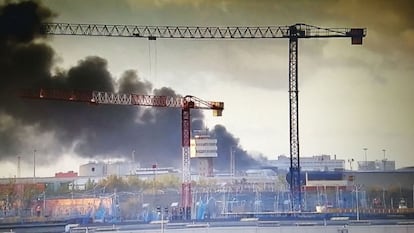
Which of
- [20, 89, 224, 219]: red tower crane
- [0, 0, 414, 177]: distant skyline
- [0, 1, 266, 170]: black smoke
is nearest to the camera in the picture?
[0, 1, 266, 170]: black smoke

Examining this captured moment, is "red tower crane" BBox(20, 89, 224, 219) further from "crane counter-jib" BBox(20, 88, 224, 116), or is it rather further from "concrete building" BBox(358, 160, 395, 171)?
"concrete building" BBox(358, 160, 395, 171)

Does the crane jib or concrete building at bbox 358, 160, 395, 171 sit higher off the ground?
the crane jib

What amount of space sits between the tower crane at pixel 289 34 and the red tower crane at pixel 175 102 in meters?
0.67

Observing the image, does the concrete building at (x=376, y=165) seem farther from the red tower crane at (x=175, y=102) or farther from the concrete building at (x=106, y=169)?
the concrete building at (x=106, y=169)

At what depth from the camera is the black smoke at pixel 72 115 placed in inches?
290

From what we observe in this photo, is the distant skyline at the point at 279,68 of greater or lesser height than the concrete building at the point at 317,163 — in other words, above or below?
above

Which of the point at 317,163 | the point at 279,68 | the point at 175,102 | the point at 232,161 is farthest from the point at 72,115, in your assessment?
the point at 317,163

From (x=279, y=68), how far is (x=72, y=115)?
7.59 feet

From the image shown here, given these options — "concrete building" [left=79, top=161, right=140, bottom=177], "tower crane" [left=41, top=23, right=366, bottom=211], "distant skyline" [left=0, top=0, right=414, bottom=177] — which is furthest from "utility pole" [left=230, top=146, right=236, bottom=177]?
"concrete building" [left=79, top=161, right=140, bottom=177]

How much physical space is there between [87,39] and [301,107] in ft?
8.04

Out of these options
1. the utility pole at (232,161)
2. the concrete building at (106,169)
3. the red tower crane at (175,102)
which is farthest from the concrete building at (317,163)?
the concrete building at (106,169)

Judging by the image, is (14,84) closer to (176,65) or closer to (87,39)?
(87,39)

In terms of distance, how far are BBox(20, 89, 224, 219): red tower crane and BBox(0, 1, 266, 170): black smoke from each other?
5 centimetres

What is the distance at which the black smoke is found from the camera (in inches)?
290
